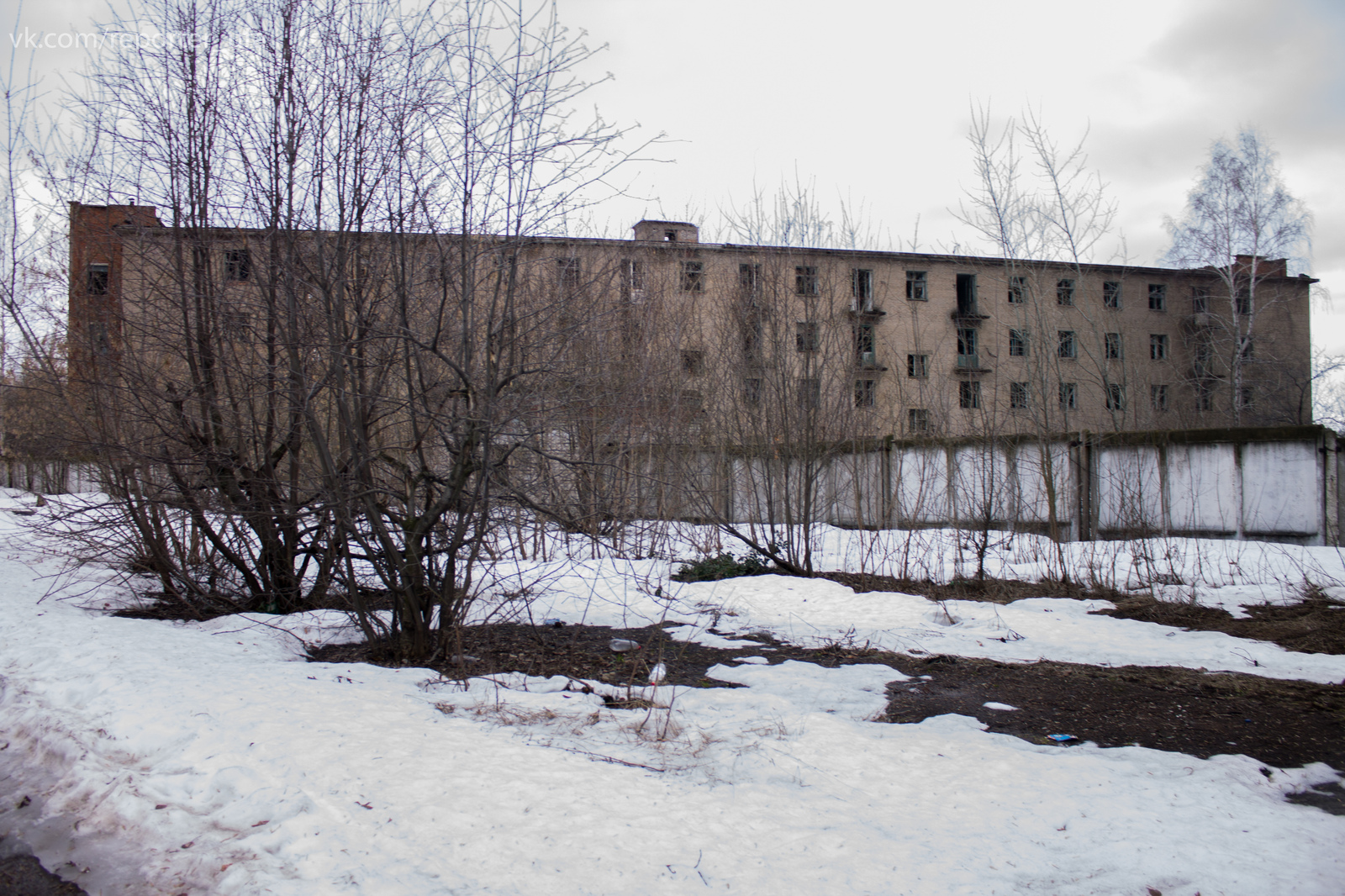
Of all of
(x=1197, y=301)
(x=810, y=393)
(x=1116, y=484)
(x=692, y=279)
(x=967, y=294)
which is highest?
(x=967, y=294)

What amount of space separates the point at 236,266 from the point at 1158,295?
119 ft

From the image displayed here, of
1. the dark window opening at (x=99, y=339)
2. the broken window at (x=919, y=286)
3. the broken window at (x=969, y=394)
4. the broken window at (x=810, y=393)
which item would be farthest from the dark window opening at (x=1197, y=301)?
the dark window opening at (x=99, y=339)

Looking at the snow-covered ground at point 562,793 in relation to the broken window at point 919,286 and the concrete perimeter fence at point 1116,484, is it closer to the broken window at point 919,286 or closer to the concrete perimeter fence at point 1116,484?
the concrete perimeter fence at point 1116,484

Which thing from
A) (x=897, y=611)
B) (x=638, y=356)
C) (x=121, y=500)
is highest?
(x=638, y=356)

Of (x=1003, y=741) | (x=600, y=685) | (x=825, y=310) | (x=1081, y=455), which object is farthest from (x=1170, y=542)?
(x=600, y=685)

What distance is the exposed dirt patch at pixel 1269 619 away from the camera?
666 centimetres

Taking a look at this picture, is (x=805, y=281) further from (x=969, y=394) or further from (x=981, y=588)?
(x=981, y=588)

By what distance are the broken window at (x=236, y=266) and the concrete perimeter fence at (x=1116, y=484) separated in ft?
22.1

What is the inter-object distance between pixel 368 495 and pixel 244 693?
1559 millimetres

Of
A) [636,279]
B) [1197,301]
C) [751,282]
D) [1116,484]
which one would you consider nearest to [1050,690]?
[751,282]

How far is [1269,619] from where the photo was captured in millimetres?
7598

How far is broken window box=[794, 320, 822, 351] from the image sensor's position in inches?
443

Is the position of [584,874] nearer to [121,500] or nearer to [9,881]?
[9,881]

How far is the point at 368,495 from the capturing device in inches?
210
